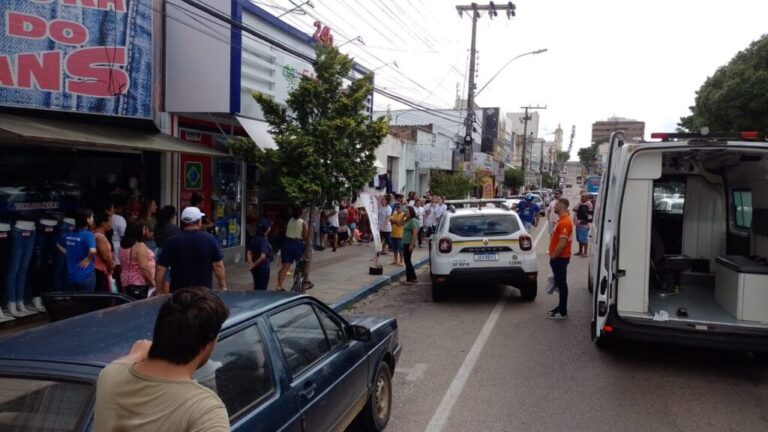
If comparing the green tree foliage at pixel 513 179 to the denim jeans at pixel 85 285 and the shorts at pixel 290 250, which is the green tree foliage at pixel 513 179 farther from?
the denim jeans at pixel 85 285

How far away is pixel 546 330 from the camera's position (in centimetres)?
803

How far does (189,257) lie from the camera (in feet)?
19.8

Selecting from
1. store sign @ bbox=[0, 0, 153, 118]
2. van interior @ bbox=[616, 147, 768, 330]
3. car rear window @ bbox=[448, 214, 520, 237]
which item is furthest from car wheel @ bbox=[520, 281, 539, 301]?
store sign @ bbox=[0, 0, 153, 118]

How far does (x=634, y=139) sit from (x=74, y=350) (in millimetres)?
5740

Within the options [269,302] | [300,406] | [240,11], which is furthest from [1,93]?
[300,406]

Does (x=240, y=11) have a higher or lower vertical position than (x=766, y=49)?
lower

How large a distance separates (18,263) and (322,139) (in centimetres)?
463

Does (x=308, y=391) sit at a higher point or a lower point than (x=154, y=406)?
lower

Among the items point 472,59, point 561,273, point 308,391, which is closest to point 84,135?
point 308,391

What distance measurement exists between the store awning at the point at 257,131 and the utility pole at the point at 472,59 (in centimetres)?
1234

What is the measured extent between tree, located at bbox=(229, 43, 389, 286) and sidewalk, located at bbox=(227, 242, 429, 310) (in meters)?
1.11

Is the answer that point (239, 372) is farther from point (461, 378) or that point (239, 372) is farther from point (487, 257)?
point (487, 257)

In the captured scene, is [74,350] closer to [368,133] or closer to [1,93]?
[1,93]

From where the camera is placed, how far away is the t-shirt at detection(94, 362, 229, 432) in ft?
5.85
